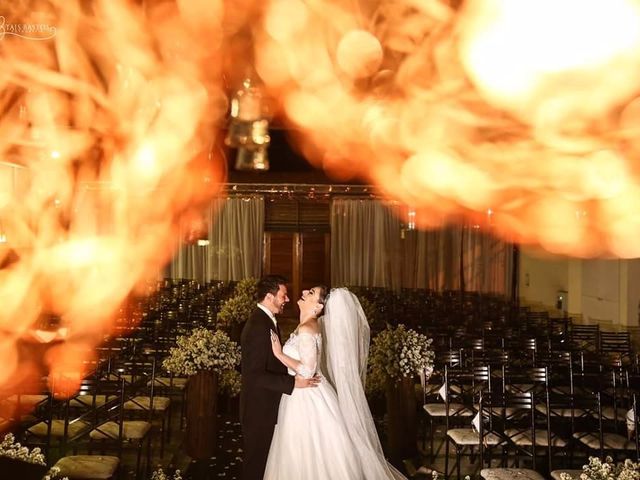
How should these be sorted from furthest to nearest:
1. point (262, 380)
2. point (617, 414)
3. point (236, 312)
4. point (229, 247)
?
point (229, 247) → point (236, 312) → point (617, 414) → point (262, 380)

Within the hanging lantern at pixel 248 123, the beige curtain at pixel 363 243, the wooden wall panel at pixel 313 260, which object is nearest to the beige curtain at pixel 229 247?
the wooden wall panel at pixel 313 260

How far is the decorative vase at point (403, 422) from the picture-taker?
20.6 ft

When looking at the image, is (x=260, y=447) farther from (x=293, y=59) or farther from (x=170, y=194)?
(x=170, y=194)

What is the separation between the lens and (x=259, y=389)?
175 inches

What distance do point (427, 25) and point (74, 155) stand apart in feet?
38.1

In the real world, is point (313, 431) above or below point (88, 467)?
above

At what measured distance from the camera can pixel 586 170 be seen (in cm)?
1090

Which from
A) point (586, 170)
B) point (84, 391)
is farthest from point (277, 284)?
point (586, 170)

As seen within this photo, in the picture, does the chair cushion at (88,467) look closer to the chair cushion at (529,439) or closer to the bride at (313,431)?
the bride at (313,431)

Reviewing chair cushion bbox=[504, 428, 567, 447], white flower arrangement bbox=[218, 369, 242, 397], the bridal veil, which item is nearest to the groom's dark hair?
the bridal veil

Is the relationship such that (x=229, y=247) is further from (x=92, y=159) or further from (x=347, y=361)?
(x=347, y=361)

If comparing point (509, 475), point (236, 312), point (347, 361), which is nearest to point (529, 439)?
point (509, 475)

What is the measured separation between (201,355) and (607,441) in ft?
11.4

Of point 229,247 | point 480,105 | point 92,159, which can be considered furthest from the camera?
point 229,247
